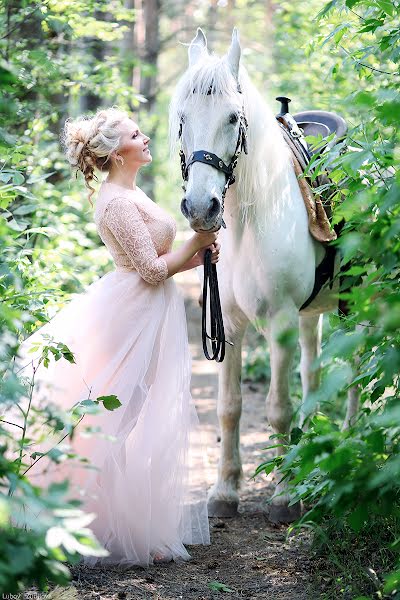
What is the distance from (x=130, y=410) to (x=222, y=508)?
3.66 feet

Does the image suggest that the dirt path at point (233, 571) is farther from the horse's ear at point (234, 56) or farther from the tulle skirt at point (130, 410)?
the horse's ear at point (234, 56)

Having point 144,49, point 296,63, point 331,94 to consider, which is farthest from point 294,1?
point 331,94

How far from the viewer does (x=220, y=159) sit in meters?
3.29

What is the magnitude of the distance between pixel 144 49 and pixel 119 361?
8505mm

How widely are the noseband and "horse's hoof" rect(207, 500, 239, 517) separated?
1606mm

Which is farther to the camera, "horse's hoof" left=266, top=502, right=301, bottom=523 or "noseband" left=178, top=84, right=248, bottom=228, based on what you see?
"horse's hoof" left=266, top=502, right=301, bottom=523

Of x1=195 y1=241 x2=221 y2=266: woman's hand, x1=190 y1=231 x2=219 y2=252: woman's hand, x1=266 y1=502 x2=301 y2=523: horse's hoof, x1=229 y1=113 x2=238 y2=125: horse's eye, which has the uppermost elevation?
x1=229 y1=113 x2=238 y2=125: horse's eye

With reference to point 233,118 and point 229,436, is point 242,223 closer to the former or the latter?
point 233,118

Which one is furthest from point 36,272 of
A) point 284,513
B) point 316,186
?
point 284,513

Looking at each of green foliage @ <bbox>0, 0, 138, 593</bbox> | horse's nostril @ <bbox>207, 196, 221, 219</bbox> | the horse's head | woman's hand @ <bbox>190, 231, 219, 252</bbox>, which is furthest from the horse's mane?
green foliage @ <bbox>0, 0, 138, 593</bbox>

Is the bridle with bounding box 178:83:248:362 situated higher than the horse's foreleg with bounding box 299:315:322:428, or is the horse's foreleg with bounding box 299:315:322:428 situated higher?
the bridle with bounding box 178:83:248:362

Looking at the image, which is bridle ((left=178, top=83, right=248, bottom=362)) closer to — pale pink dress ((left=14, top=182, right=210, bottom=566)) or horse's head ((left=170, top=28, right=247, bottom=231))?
horse's head ((left=170, top=28, right=247, bottom=231))

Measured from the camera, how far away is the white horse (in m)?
3.33

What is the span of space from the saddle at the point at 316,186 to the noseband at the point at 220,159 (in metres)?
0.31
